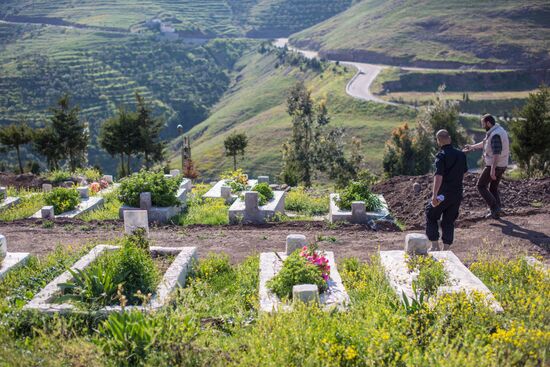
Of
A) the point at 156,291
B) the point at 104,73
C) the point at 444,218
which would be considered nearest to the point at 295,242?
the point at 156,291

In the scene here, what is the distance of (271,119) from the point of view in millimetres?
78312

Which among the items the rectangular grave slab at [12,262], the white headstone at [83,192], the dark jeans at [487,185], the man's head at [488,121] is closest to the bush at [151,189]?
the white headstone at [83,192]

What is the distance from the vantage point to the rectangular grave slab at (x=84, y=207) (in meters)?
13.6

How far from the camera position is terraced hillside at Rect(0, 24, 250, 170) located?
293 ft

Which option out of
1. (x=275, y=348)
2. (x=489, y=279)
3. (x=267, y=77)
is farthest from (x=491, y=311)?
(x=267, y=77)

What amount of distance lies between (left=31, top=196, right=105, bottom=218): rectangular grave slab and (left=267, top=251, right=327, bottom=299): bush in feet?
26.6

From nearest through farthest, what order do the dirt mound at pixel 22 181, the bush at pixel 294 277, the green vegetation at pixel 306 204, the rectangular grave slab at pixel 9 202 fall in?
the bush at pixel 294 277 → the green vegetation at pixel 306 204 → the rectangular grave slab at pixel 9 202 → the dirt mound at pixel 22 181

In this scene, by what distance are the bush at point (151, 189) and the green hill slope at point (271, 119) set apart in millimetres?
45264

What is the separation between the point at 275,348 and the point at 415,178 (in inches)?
466

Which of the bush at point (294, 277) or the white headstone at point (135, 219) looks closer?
the bush at point (294, 277)

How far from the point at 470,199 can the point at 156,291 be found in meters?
8.85

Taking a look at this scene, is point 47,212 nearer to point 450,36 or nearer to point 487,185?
point 487,185

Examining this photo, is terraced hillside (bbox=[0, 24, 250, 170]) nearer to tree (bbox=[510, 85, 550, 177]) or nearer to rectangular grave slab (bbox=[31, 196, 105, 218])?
tree (bbox=[510, 85, 550, 177])

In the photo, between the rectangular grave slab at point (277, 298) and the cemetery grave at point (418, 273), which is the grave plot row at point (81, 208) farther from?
the cemetery grave at point (418, 273)
